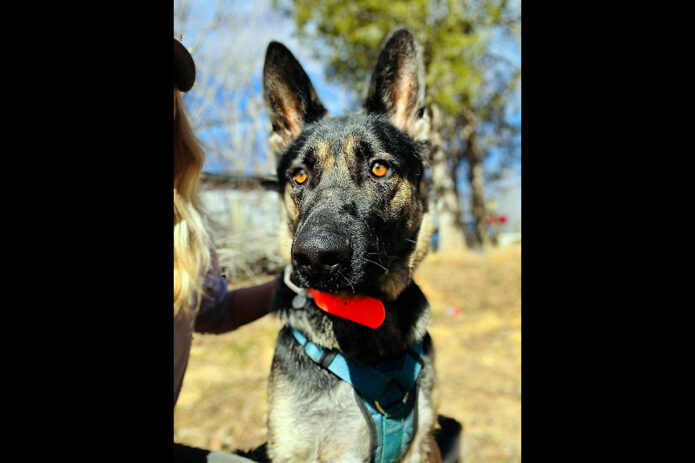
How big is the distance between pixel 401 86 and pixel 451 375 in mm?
4684

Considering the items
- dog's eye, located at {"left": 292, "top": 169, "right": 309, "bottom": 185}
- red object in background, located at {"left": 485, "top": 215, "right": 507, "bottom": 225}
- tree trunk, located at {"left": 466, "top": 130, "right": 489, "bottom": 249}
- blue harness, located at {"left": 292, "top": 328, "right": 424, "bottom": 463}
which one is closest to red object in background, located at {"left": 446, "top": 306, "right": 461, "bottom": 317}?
blue harness, located at {"left": 292, "top": 328, "right": 424, "bottom": 463}

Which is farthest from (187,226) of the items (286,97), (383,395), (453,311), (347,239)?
(453,311)

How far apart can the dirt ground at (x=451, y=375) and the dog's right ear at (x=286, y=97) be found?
127 cm

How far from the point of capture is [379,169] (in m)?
2.46

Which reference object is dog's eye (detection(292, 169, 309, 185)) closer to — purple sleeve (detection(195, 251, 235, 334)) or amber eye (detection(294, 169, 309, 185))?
amber eye (detection(294, 169, 309, 185))

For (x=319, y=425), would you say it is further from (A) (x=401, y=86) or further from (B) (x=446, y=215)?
(B) (x=446, y=215)

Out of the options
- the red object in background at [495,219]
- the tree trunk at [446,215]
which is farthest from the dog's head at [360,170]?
the red object in background at [495,219]

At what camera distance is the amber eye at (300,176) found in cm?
254

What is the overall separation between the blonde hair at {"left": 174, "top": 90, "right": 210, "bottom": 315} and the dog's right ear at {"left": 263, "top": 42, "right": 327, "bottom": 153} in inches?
21.1
